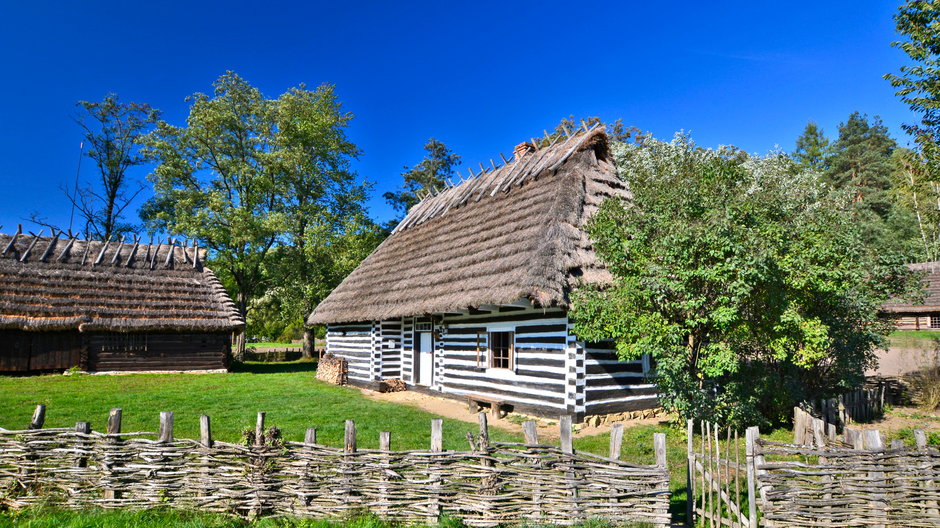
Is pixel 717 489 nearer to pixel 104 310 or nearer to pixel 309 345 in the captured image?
pixel 104 310

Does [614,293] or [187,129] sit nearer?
[614,293]

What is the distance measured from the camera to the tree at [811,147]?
51.2 meters

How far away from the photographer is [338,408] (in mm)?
13188

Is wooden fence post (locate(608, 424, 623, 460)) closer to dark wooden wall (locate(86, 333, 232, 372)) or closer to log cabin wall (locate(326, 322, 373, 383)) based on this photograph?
log cabin wall (locate(326, 322, 373, 383))

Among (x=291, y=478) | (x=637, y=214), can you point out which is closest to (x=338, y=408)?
(x=291, y=478)

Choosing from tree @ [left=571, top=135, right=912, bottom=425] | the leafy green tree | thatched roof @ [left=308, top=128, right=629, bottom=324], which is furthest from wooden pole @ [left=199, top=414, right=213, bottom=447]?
the leafy green tree

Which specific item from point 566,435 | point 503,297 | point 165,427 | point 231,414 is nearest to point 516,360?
point 503,297

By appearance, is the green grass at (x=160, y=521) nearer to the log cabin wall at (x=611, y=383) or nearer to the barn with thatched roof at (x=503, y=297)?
the barn with thatched roof at (x=503, y=297)

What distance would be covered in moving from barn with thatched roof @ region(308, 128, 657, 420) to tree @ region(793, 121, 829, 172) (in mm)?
45636

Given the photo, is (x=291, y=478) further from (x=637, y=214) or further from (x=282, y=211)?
(x=282, y=211)

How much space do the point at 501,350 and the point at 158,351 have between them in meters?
16.6

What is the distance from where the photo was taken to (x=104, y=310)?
20.9m

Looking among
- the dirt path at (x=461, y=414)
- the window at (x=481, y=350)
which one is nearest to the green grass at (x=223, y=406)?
the dirt path at (x=461, y=414)

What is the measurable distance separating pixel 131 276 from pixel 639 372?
74.1 feet
